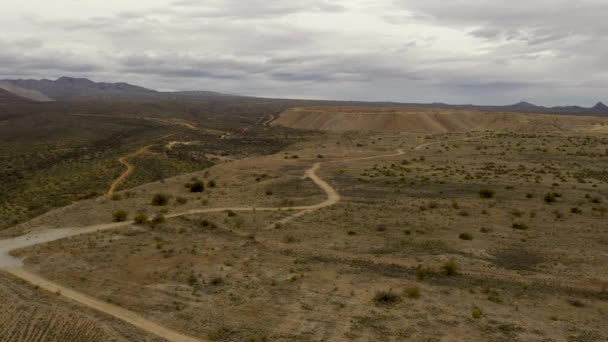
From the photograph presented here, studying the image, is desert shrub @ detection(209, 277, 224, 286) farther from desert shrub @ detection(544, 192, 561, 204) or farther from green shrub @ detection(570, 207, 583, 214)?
desert shrub @ detection(544, 192, 561, 204)

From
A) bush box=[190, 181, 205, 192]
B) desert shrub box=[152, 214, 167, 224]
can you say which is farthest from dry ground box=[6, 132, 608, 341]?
desert shrub box=[152, 214, 167, 224]

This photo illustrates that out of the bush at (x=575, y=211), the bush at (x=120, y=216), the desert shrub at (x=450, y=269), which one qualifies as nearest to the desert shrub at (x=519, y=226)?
the bush at (x=575, y=211)

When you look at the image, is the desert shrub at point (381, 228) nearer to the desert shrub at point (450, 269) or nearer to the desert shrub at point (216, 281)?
the desert shrub at point (450, 269)

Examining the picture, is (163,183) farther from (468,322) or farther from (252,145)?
(252,145)

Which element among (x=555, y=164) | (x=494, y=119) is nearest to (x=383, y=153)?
(x=555, y=164)

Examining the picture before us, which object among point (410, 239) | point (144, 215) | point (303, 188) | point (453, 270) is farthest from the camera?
point (303, 188)
